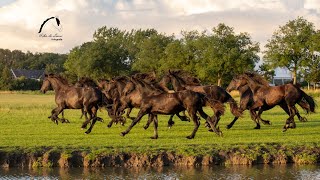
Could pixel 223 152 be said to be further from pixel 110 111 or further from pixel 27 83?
pixel 27 83

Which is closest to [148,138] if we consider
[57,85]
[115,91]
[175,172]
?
[175,172]

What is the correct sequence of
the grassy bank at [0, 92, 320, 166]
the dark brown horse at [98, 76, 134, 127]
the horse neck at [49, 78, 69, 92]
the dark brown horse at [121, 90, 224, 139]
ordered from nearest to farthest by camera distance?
the grassy bank at [0, 92, 320, 166], the dark brown horse at [121, 90, 224, 139], the dark brown horse at [98, 76, 134, 127], the horse neck at [49, 78, 69, 92]

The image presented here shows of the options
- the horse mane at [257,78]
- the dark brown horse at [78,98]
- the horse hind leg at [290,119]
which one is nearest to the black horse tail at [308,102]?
the horse hind leg at [290,119]

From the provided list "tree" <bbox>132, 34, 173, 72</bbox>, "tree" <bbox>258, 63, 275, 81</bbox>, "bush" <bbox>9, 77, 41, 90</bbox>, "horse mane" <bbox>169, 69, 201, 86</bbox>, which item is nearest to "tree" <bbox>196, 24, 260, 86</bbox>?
"tree" <bbox>258, 63, 275, 81</bbox>

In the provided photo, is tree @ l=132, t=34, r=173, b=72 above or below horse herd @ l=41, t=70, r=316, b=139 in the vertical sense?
above

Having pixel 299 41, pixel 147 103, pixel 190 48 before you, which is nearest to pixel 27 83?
pixel 190 48

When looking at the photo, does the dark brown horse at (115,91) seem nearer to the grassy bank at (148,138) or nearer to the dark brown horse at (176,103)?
the grassy bank at (148,138)

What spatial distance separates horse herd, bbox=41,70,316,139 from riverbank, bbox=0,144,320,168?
3390 mm

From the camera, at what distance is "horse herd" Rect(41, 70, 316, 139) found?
1939cm

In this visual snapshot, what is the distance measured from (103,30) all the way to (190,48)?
244ft

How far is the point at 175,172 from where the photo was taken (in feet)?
48.1

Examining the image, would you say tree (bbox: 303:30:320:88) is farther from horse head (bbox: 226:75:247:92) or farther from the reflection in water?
the reflection in water

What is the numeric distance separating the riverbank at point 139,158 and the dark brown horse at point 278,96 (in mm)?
6279

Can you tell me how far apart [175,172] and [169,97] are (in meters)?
4.84
